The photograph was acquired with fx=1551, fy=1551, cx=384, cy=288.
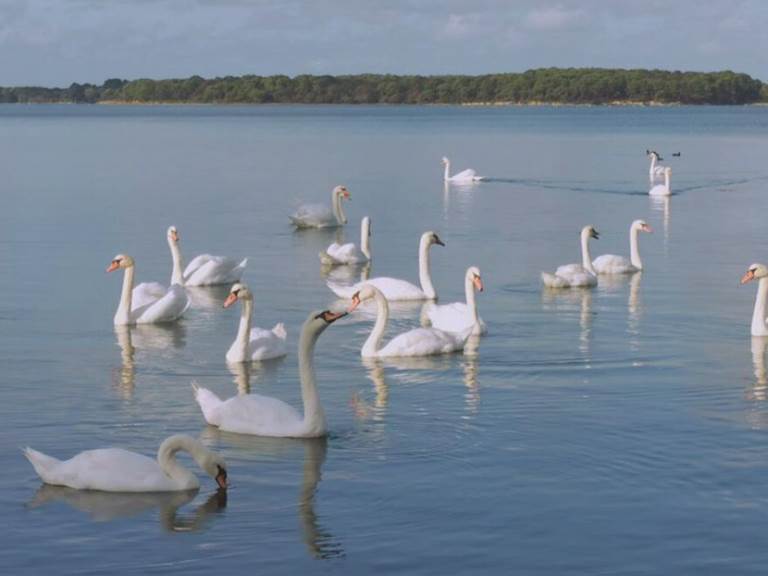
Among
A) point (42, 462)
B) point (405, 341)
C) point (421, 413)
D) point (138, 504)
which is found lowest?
point (138, 504)

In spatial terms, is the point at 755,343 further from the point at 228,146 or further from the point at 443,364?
the point at 228,146

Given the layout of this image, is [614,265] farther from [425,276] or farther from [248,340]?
[248,340]

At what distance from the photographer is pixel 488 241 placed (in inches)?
1008

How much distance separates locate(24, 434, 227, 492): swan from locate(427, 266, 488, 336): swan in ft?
19.1

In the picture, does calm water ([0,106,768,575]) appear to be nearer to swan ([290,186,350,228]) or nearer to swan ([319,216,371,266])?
swan ([319,216,371,266])

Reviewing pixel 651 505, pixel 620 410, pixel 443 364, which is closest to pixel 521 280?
pixel 443 364

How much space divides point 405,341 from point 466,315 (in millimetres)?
1375

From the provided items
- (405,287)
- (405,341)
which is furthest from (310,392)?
(405,287)

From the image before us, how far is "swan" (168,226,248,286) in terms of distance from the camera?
1986 cm

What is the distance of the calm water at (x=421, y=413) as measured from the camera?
360 inches

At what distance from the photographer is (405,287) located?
1817 cm

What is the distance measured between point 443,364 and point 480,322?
1.49 metres

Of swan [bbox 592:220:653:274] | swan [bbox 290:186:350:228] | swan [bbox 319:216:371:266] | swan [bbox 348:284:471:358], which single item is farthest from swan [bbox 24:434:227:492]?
swan [bbox 290:186:350:228]

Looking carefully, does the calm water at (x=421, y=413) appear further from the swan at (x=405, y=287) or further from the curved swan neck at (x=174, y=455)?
the swan at (x=405, y=287)
